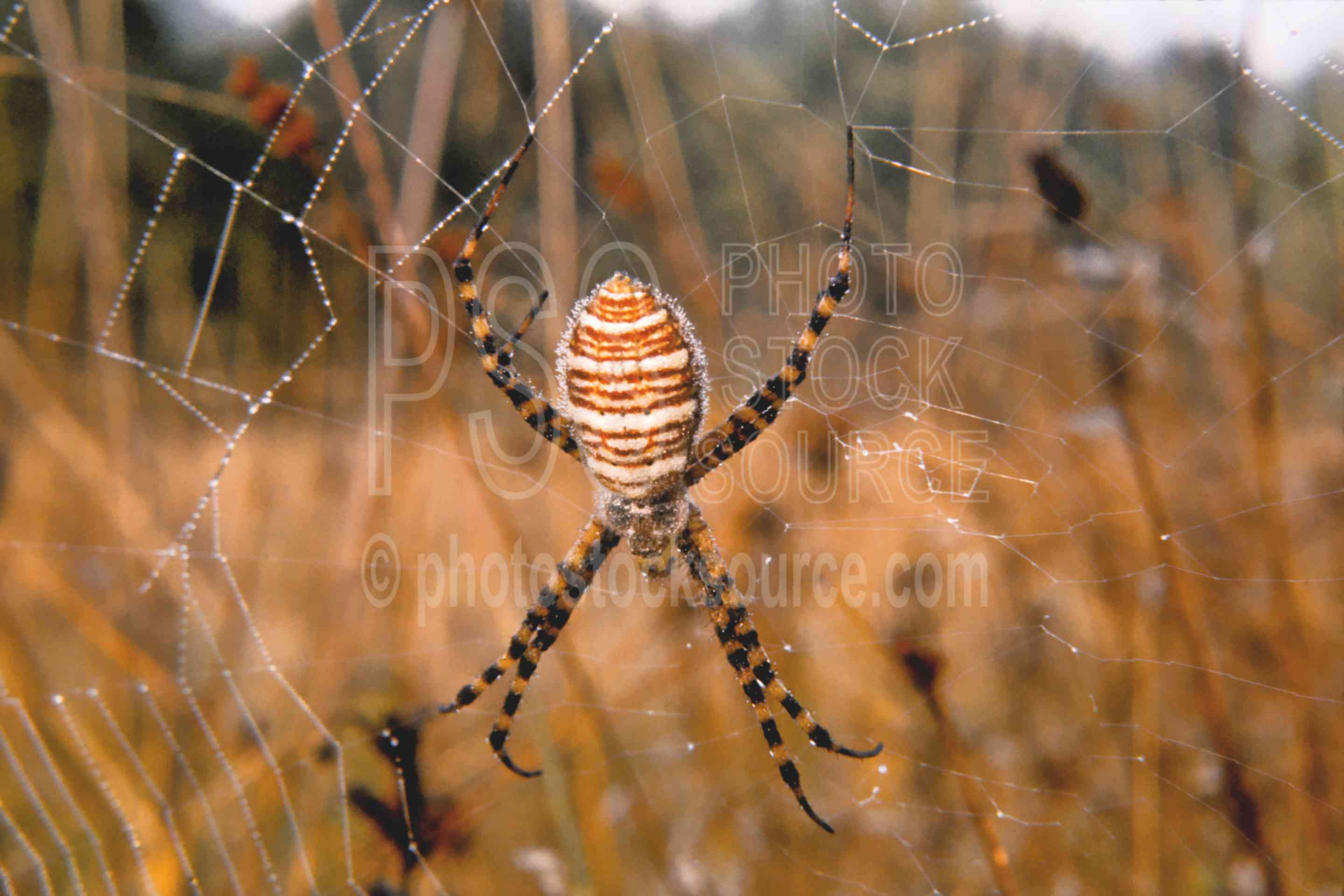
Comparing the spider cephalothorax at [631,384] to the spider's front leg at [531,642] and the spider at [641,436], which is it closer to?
A: the spider at [641,436]

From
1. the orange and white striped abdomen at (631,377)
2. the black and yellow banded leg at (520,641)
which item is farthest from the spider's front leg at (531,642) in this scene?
the orange and white striped abdomen at (631,377)

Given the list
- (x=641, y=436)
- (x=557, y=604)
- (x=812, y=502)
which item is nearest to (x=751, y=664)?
(x=557, y=604)

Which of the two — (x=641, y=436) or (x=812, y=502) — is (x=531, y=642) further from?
(x=812, y=502)

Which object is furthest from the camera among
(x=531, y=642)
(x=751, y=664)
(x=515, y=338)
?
(x=531, y=642)

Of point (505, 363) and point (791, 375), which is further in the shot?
point (505, 363)

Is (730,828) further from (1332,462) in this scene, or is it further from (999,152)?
(999,152)

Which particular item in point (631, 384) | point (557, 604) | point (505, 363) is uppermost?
point (505, 363)
